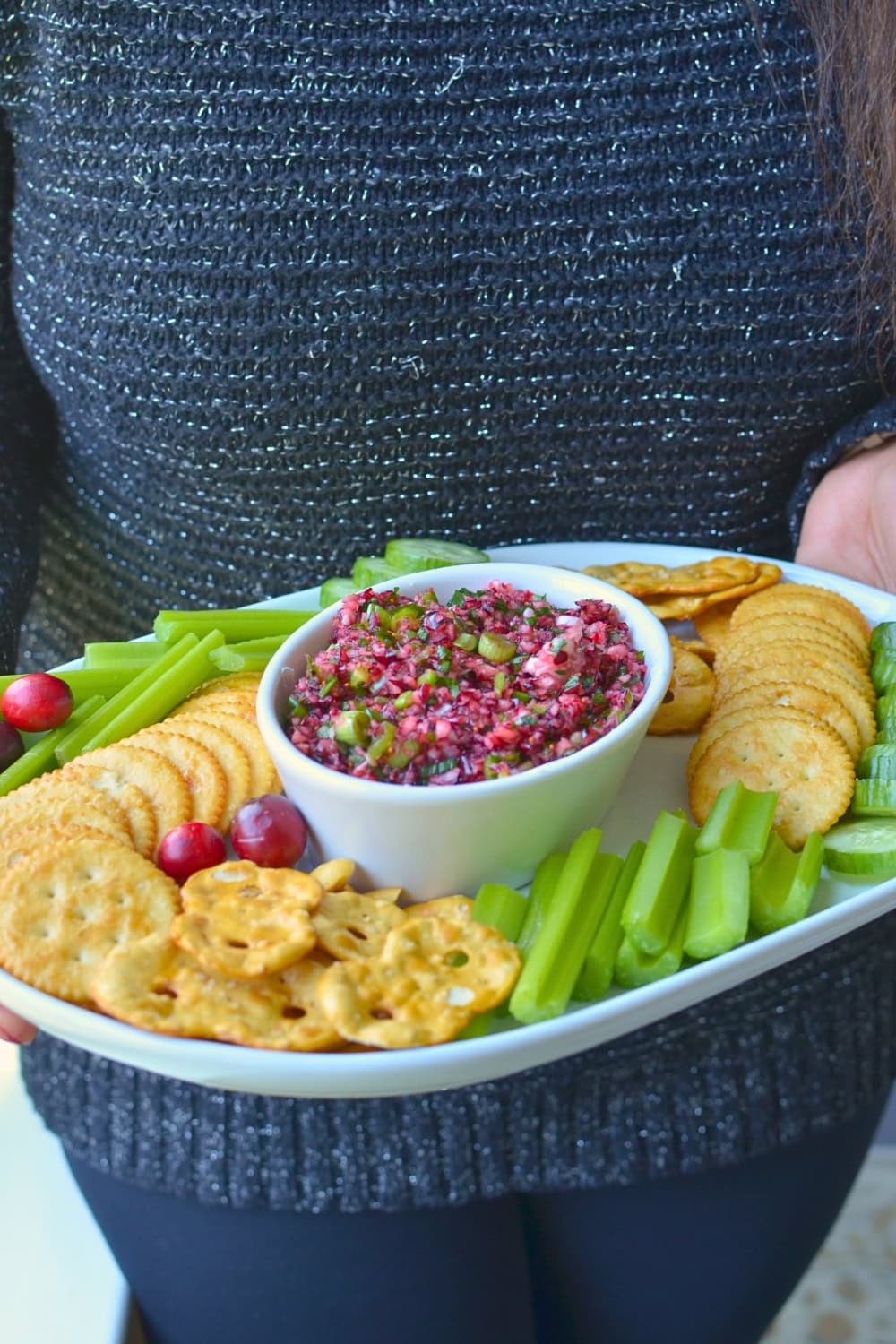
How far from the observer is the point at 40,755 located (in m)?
1.18

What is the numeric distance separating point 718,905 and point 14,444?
1073 mm

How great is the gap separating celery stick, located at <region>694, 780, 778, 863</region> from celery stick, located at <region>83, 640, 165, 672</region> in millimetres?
612

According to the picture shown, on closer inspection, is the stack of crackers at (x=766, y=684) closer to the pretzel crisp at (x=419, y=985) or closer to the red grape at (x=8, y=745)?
the pretzel crisp at (x=419, y=985)

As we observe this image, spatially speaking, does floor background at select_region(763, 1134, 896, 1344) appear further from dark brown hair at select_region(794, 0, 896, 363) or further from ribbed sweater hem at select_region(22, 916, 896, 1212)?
dark brown hair at select_region(794, 0, 896, 363)

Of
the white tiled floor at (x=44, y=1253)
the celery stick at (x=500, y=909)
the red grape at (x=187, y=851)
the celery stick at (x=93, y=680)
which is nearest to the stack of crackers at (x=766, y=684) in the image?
the celery stick at (x=500, y=909)

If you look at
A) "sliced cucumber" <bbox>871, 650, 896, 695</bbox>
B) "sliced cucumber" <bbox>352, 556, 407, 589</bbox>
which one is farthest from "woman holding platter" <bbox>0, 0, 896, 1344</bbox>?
"sliced cucumber" <bbox>871, 650, 896, 695</bbox>

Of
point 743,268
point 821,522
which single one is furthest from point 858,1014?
point 743,268

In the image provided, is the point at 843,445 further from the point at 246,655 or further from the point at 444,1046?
the point at 444,1046

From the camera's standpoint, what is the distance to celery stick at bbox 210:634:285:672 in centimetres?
129

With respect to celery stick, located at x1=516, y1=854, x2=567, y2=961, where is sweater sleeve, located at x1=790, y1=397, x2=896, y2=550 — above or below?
above

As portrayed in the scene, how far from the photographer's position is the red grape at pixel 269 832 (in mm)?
1048

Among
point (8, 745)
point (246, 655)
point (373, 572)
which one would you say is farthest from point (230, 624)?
point (8, 745)

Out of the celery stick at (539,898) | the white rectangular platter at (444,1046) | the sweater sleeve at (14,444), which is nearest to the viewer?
the white rectangular platter at (444,1046)

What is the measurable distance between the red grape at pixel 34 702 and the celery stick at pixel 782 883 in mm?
668
